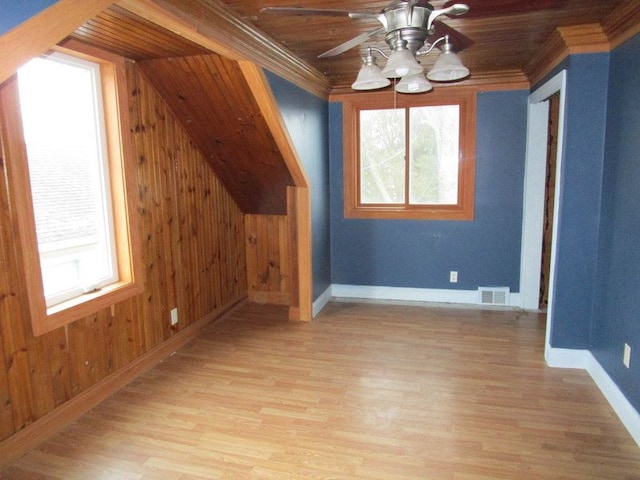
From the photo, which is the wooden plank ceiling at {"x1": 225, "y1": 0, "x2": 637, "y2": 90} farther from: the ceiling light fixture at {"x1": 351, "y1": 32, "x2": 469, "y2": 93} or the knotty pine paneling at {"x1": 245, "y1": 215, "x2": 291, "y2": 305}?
the knotty pine paneling at {"x1": 245, "y1": 215, "x2": 291, "y2": 305}

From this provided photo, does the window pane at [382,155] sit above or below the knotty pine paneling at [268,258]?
above

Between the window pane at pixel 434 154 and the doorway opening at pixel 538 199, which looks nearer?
the doorway opening at pixel 538 199

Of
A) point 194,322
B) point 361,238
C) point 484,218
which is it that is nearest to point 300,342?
point 194,322

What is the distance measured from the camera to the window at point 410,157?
426 centimetres

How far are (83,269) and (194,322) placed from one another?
1199 mm

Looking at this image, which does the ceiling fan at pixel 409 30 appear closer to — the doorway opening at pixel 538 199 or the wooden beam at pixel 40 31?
the wooden beam at pixel 40 31

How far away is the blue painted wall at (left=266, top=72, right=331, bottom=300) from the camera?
3391mm

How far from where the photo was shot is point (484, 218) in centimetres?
430

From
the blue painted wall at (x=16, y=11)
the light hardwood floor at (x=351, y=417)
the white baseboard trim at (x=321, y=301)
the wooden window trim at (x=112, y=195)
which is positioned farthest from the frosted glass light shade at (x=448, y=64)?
the white baseboard trim at (x=321, y=301)

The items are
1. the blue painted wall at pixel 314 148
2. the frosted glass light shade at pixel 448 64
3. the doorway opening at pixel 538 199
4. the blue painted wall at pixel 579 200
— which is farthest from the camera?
the doorway opening at pixel 538 199

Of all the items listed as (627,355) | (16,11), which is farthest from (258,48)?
(627,355)

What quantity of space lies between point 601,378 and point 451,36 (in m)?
2.29

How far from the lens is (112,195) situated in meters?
2.88

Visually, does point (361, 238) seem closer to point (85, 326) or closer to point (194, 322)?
point (194, 322)
